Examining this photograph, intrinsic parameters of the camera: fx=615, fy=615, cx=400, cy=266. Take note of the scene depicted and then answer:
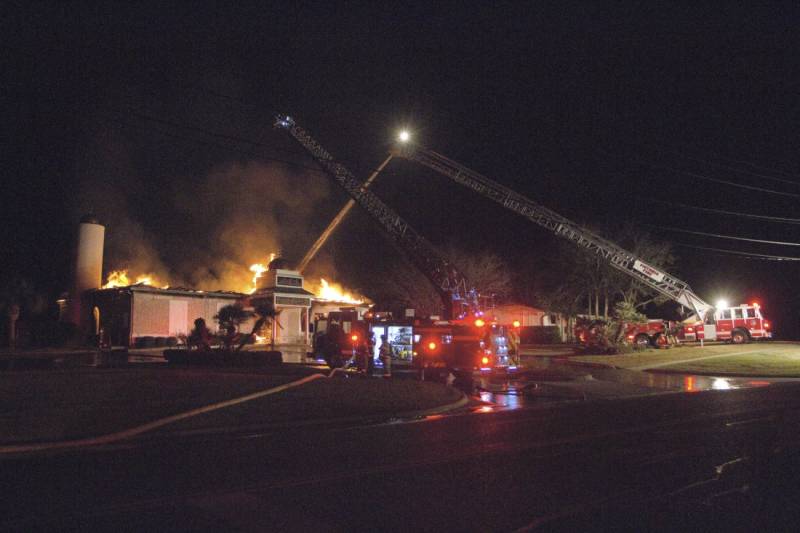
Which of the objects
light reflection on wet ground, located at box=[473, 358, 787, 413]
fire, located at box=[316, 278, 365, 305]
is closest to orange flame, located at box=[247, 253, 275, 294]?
fire, located at box=[316, 278, 365, 305]

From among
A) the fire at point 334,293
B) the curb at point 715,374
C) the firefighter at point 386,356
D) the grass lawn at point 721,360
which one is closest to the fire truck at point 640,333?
the grass lawn at point 721,360

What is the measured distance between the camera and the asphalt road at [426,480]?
499cm

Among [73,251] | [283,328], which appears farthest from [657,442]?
[73,251]

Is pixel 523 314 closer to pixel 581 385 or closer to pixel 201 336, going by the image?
pixel 581 385

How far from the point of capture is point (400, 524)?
16.0 ft

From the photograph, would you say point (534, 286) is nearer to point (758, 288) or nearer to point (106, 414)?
point (758, 288)

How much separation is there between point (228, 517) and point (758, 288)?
51688 mm

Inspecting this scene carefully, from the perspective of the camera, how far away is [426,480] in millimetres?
6379

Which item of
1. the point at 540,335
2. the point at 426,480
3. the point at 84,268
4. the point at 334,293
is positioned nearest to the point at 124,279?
the point at 84,268

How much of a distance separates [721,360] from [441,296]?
11665mm

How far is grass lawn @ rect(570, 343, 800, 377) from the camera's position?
22.4 metres

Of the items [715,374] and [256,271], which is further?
[256,271]

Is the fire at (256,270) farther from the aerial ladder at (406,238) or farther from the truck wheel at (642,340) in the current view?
the truck wheel at (642,340)

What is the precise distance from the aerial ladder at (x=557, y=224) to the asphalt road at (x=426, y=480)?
15.2 m
